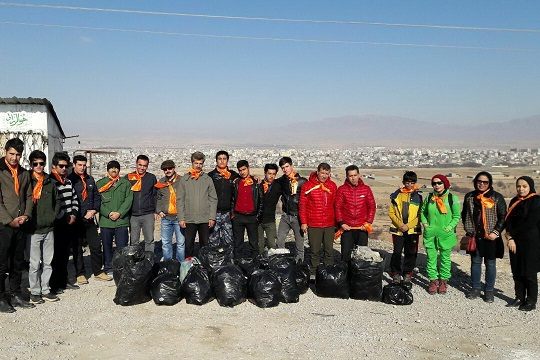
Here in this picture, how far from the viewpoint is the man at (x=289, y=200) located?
739cm

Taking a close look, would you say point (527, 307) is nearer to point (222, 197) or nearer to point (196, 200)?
point (222, 197)

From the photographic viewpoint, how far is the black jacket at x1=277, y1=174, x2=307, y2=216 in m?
7.37

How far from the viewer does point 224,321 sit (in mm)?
5582

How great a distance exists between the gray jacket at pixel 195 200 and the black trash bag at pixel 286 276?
1.28 metres

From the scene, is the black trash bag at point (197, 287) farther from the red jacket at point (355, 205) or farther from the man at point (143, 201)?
the red jacket at point (355, 205)

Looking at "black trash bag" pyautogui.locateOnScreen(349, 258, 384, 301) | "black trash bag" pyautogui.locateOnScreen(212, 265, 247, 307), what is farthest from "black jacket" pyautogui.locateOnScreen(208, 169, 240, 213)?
"black trash bag" pyautogui.locateOnScreen(349, 258, 384, 301)

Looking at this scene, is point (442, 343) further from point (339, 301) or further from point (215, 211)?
point (215, 211)

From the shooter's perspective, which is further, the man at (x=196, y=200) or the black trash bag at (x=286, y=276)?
the man at (x=196, y=200)

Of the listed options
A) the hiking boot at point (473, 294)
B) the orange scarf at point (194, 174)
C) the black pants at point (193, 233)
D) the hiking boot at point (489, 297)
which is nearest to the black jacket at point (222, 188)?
the orange scarf at point (194, 174)

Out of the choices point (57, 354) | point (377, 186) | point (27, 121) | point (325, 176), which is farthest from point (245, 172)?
point (377, 186)

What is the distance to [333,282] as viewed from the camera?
253 inches

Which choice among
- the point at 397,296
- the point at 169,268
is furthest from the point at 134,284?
the point at 397,296

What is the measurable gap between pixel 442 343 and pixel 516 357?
710 millimetres

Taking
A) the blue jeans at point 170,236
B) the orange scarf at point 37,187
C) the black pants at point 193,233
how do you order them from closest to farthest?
1. the orange scarf at point 37,187
2. the black pants at point 193,233
3. the blue jeans at point 170,236
